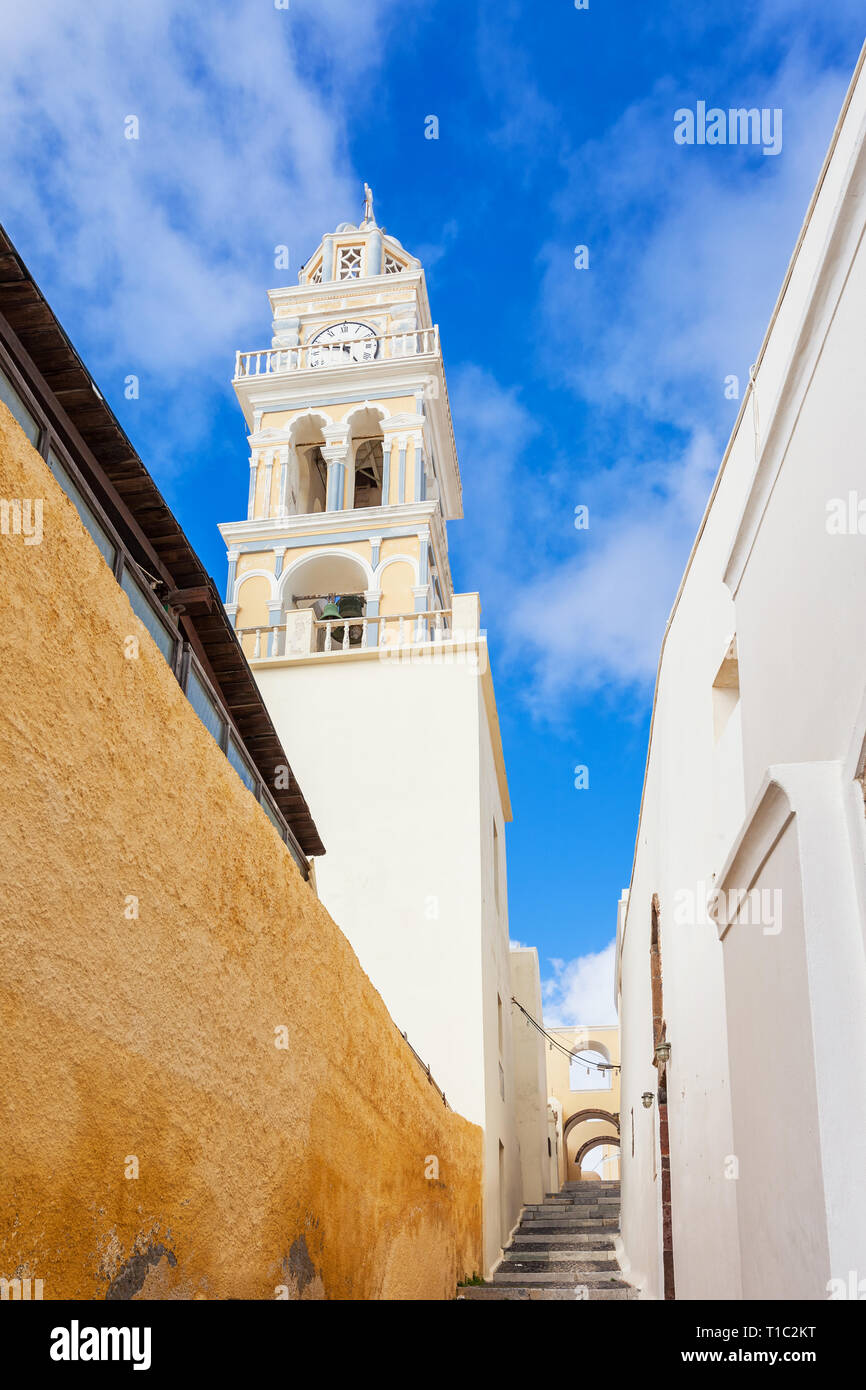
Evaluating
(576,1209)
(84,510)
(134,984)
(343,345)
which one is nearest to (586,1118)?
(576,1209)

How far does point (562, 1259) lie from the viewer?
11.7 meters

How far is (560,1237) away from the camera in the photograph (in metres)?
14.1

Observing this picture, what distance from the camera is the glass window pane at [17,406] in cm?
346

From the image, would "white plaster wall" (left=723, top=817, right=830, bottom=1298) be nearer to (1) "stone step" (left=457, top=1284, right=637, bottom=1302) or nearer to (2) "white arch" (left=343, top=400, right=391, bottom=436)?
(1) "stone step" (left=457, top=1284, right=637, bottom=1302)

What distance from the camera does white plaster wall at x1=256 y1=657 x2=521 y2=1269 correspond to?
433 inches

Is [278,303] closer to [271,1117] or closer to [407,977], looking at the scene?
[407,977]

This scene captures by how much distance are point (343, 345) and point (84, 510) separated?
14.7m

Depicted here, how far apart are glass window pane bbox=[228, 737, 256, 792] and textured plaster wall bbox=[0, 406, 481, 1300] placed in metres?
1.31

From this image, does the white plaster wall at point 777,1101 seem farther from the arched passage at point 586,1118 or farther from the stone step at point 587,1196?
the arched passage at point 586,1118

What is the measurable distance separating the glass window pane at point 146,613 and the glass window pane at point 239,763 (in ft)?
3.78

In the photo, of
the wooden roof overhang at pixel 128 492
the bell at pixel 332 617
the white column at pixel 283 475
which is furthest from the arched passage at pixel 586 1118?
the wooden roof overhang at pixel 128 492

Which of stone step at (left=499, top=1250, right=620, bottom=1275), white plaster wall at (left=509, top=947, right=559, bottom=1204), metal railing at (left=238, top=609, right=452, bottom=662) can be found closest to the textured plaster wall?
stone step at (left=499, top=1250, right=620, bottom=1275)

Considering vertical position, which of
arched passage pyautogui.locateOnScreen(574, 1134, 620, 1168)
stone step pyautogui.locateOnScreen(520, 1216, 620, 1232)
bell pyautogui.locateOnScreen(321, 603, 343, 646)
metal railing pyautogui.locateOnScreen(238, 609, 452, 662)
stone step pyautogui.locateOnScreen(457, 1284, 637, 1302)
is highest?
bell pyautogui.locateOnScreen(321, 603, 343, 646)
